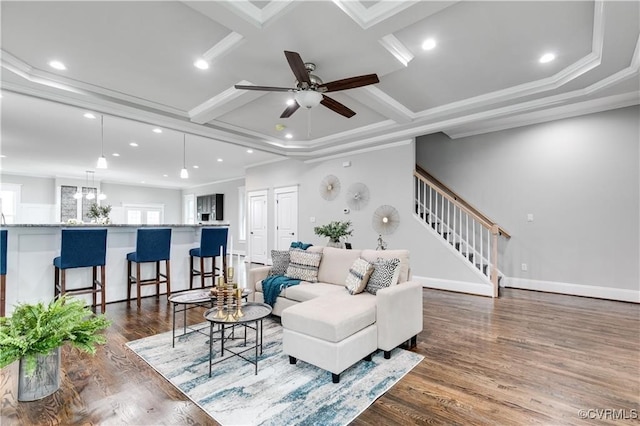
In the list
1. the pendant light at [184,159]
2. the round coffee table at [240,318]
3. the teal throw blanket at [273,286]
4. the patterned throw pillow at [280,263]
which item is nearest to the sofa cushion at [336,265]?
the teal throw blanket at [273,286]

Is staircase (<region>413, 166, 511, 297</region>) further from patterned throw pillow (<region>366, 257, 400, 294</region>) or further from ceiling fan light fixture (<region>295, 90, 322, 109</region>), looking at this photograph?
ceiling fan light fixture (<region>295, 90, 322, 109</region>)

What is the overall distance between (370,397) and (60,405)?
1982 mm

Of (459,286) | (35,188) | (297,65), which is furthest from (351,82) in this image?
(35,188)

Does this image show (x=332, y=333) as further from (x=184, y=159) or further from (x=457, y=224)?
(x=184, y=159)

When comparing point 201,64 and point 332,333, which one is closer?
point 332,333

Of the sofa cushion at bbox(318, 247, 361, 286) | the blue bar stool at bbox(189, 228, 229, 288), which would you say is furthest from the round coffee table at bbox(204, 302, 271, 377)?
the blue bar stool at bbox(189, 228, 229, 288)

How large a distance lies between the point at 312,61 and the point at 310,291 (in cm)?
235

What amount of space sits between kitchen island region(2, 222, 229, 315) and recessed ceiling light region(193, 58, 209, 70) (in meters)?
2.60

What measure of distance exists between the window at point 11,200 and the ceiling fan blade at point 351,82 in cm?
1117

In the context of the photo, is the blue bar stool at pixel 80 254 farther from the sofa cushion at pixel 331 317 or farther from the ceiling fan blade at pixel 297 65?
the ceiling fan blade at pixel 297 65

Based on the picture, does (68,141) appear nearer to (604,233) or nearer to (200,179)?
(200,179)

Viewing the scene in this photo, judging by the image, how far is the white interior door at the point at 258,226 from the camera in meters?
8.31

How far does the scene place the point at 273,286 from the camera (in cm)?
351

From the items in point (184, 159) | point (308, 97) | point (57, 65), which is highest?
point (57, 65)
